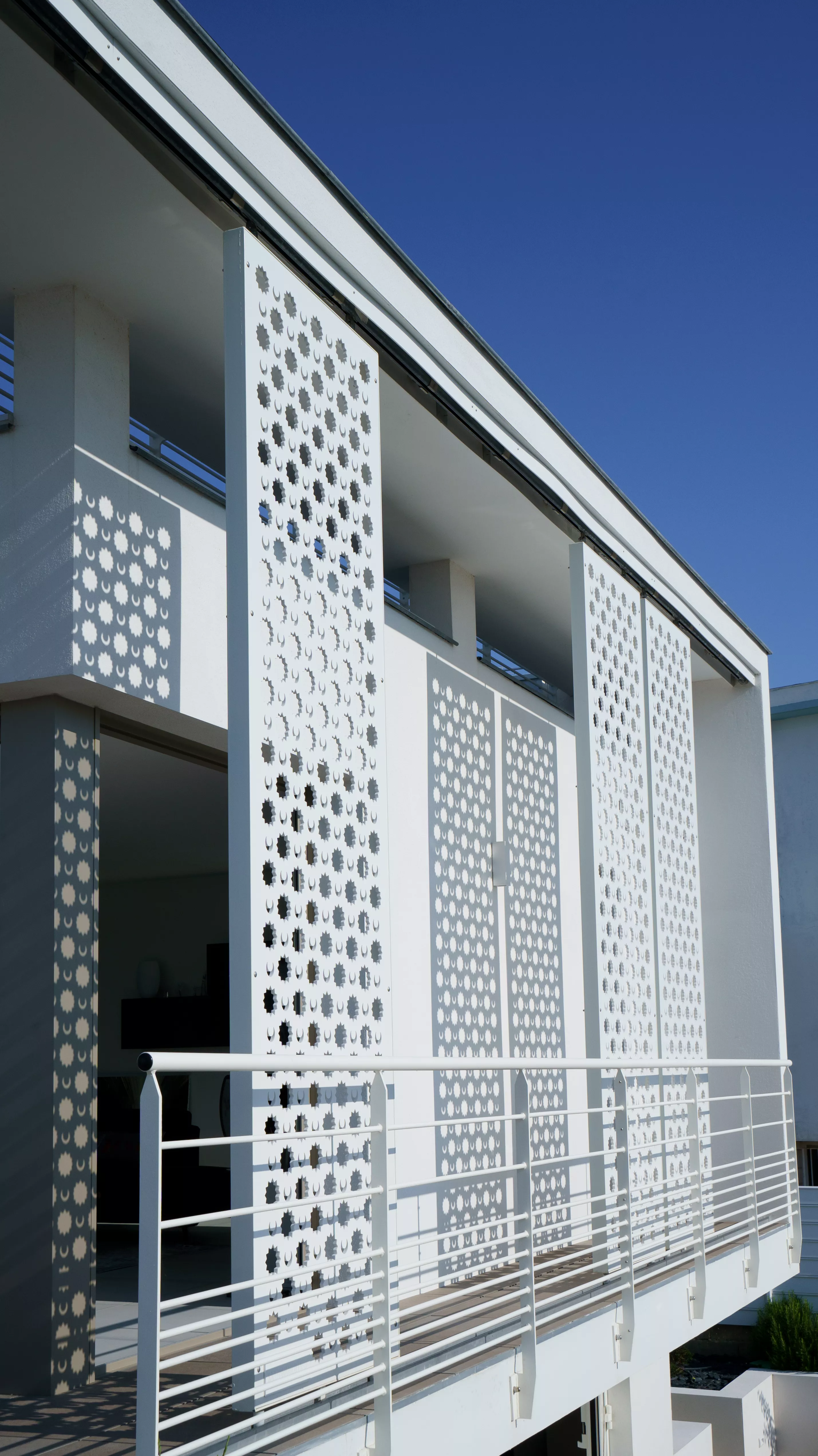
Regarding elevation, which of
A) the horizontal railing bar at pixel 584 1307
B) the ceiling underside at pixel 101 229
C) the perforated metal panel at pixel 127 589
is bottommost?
the horizontal railing bar at pixel 584 1307

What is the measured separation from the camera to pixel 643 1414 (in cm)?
779

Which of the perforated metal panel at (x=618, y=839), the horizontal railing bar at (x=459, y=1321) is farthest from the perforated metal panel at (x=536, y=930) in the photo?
the horizontal railing bar at (x=459, y=1321)

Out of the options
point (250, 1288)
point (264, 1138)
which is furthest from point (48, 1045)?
point (264, 1138)

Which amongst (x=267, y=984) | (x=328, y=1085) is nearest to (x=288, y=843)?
(x=267, y=984)

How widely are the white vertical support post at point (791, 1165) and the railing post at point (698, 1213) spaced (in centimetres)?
185

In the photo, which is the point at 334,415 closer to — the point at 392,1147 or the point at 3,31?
the point at 3,31

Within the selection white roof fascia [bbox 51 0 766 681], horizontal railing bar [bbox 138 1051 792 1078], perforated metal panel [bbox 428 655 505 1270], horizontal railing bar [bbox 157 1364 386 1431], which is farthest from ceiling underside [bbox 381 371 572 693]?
horizontal railing bar [bbox 157 1364 386 1431]

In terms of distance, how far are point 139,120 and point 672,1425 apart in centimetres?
890

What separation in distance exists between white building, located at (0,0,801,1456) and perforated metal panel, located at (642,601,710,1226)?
64 mm

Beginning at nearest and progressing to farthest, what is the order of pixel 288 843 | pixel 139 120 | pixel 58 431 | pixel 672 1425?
1. pixel 139 120
2. pixel 288 843
3. pixel 58 431
4. pixel 672 1425

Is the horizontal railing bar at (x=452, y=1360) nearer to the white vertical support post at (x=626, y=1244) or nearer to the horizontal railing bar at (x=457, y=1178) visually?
the horizontal railing bar at (x=457, y=1178)

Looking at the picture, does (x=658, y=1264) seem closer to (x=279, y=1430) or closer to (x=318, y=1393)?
(x=318, y=1393)

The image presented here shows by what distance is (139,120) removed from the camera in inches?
165

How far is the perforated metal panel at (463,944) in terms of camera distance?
7633mm
